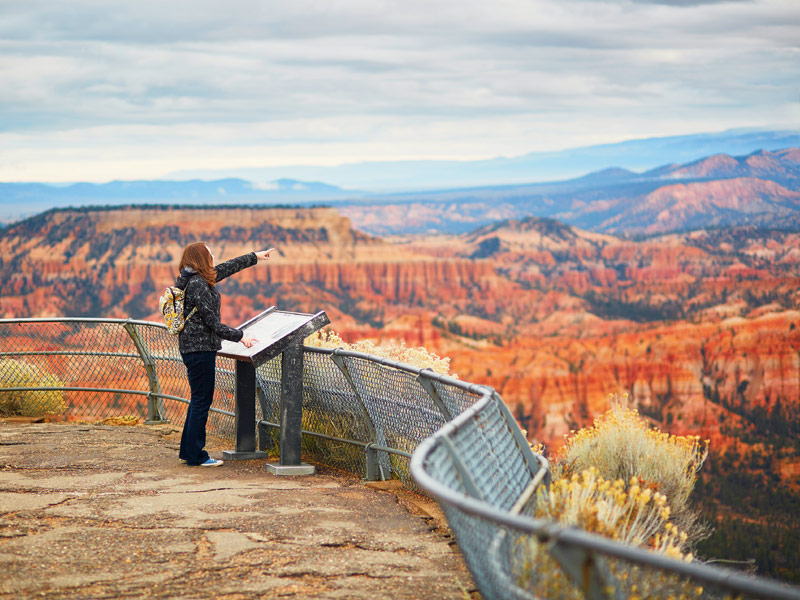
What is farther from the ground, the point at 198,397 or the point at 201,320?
the point at 201,320

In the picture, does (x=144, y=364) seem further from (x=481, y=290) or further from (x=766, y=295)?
(x=481, y=290)

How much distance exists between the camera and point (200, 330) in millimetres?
7164

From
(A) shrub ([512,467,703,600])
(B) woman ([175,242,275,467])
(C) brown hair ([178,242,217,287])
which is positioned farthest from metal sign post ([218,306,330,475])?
(A) shrub ([512,467,703,600])

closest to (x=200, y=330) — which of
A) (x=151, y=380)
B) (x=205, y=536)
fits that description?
(x=205, y=536)

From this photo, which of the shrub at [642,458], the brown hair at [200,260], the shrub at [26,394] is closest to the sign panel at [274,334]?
the brown hair at [200,260]

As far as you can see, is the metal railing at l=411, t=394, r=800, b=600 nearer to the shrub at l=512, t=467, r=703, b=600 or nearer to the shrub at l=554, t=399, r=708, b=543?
the shrub at l=512, t=467, r=703, b=600

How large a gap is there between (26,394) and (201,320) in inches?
175

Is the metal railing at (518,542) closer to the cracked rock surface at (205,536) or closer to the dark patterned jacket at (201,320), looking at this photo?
the cracked rock surface at (205,536)

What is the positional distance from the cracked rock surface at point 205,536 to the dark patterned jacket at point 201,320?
102 centimetres

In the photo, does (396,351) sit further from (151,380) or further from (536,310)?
(536,310)

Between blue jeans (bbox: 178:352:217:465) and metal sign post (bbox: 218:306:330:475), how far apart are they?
22cm

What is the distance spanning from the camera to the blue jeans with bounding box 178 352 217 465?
7258 millimetres

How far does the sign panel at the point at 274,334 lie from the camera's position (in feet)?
23.1

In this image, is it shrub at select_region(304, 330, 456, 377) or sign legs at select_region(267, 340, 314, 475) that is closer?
sign legs at select_region(267, 340, 314, 475)
